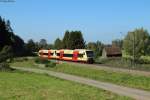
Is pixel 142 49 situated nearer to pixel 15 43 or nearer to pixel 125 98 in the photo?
pixel 15 43

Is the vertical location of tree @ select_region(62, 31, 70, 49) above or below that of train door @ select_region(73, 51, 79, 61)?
above

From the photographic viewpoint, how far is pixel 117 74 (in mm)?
50062

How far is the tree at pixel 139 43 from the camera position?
122500 millimetres

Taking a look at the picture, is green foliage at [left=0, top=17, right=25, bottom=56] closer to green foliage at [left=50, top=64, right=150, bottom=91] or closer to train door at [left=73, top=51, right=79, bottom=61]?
train door at [left=73, top=51, right=79, bottom=61]

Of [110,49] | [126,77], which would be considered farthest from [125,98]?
[110,49]

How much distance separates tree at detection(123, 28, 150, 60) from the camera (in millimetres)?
122500

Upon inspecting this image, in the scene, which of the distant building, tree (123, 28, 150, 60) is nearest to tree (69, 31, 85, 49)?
the distant building

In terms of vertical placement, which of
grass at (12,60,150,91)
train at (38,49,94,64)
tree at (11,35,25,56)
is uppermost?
tree at (11,35,25,56)

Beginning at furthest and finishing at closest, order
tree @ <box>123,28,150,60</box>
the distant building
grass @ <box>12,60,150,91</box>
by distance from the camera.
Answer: the distant building → tree @ <box>123,28,150,60</box> → grass @ <box>12,60,150,91</box>

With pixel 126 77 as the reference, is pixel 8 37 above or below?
above

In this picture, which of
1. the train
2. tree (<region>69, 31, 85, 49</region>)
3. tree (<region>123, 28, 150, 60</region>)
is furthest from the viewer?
tree (<region>69, 31, 85, 49</region>)

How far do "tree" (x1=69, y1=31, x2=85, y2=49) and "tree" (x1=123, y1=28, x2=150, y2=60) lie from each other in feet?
69.3

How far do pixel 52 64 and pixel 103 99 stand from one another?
55.7 meters

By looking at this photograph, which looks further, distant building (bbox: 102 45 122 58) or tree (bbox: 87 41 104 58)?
tree (bbox: 87 41 104 58)
